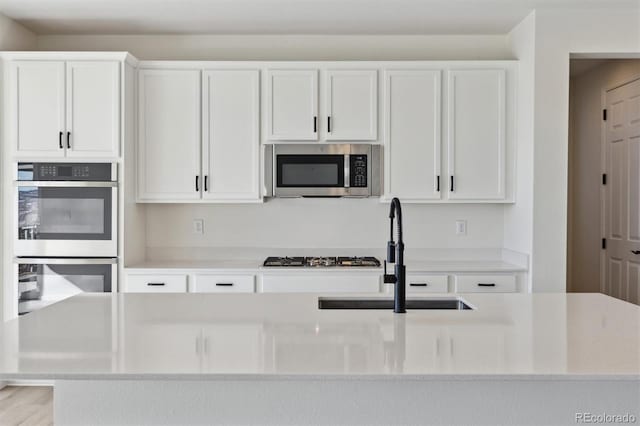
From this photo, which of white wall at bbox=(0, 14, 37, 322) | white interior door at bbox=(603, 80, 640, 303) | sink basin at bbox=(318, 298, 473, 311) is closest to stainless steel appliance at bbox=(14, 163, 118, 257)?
white wall at bbox=(0, 14, 37, 322)

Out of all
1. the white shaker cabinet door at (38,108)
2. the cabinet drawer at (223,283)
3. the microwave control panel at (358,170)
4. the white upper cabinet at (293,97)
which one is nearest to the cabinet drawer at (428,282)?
the microwave control panel at (358,170)

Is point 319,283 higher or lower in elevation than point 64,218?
lower

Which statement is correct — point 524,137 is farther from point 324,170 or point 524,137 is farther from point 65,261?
point 65,261

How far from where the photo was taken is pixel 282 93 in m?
3.95

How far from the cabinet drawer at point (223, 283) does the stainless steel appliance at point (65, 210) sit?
60 centimetres

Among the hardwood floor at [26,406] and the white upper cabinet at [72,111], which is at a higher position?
the white upper cabinet at [72,111]

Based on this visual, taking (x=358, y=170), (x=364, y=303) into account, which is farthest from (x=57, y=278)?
(x=364, y=303)

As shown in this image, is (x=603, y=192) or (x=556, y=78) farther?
(x=603, y=192)

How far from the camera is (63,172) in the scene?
3752 mm

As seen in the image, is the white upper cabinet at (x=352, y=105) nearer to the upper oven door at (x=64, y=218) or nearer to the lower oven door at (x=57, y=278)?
the upper oven door at (x=64, y=218)

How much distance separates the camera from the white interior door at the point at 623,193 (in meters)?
4.66

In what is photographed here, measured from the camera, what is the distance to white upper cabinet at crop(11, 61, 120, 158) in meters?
3.78

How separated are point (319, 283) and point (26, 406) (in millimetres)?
2021

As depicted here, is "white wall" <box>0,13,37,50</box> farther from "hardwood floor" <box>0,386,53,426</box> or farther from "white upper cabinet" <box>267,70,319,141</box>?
"hardwood floor" <box>0,386,53,426</box>
